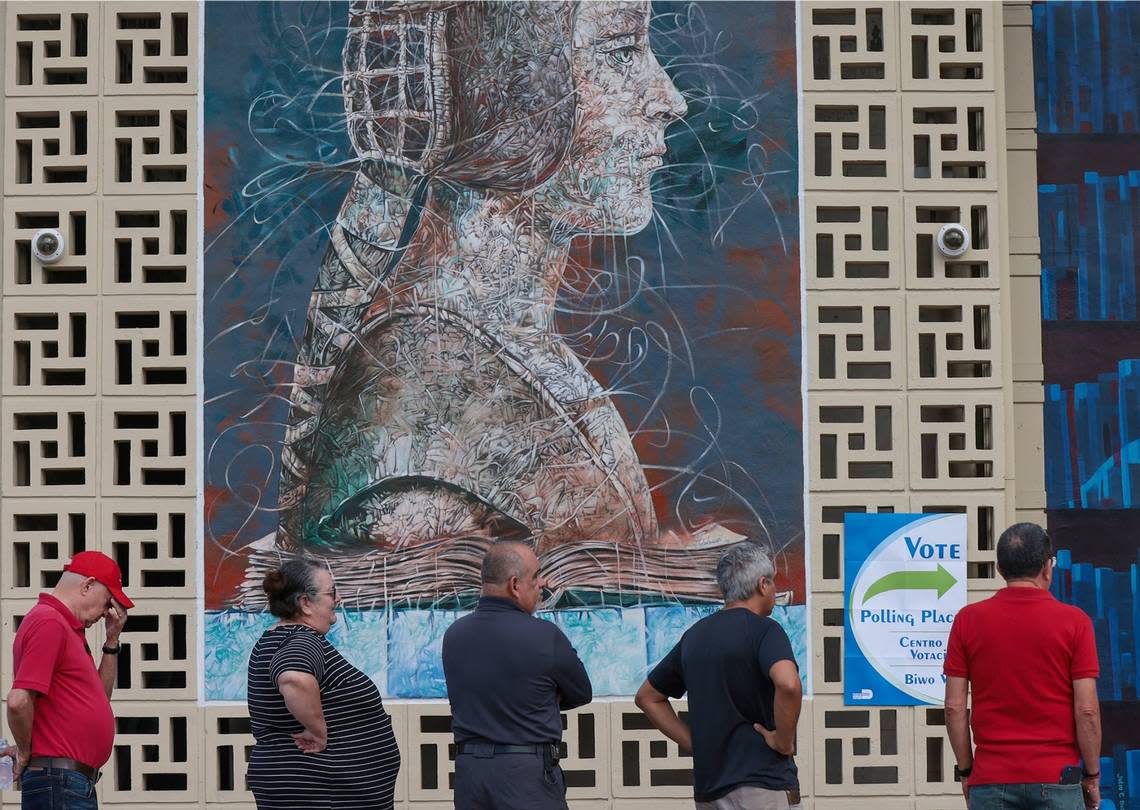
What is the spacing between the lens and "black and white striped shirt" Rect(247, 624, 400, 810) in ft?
15.9

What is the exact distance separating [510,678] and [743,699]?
79 centimetres

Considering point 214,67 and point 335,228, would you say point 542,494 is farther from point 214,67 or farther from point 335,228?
point 214,67

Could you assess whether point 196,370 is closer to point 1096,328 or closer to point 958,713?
point 958,713

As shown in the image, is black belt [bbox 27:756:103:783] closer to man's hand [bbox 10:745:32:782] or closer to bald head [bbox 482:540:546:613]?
man's hand [bbox 10:745:32:782]

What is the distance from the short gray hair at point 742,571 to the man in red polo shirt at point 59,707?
2.33m

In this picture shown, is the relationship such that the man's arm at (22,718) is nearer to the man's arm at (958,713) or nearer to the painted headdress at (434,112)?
the painted headdress at (434,112)

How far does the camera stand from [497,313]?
22.9 ft

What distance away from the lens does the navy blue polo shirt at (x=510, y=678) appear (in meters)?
4.77

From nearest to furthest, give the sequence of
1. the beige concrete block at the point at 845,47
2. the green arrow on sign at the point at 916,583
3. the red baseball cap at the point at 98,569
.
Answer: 1. the red baseball cap at the point at 98,569
2. the green arrow on sign at the point at 916,583
3. the beige concrete block at the point at 845,47

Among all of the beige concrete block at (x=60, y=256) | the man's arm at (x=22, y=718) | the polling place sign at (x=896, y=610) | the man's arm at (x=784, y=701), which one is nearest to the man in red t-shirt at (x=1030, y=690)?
the man's arm at (x=784, y=701)

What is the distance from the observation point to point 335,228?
7.02 m

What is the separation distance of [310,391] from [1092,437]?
13.2ft

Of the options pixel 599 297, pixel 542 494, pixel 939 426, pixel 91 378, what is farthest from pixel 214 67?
pixel 939 426

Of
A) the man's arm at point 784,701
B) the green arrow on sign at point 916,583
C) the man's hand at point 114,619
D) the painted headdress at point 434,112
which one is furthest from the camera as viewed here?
the painted headdress at point 434,112
